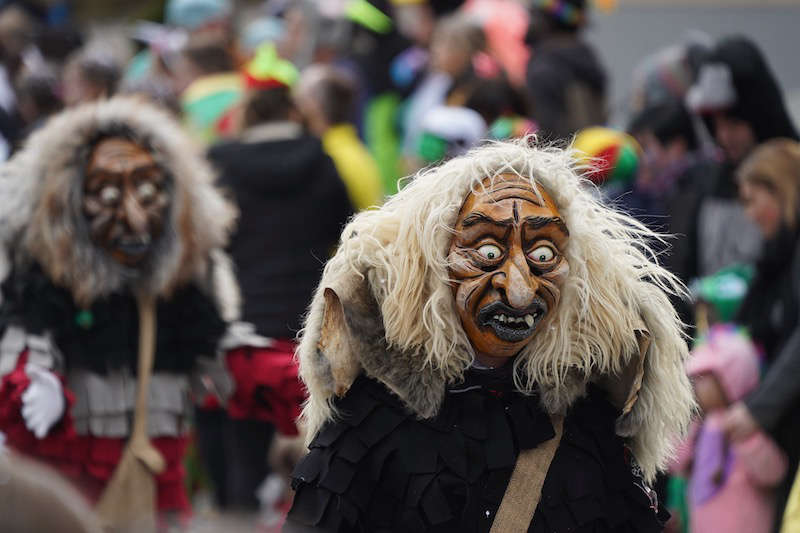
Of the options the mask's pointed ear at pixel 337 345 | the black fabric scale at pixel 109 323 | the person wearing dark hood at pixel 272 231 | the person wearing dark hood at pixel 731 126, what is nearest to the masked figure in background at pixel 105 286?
the black fabric scale at pixel 109 323

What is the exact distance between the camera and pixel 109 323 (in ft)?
16.3

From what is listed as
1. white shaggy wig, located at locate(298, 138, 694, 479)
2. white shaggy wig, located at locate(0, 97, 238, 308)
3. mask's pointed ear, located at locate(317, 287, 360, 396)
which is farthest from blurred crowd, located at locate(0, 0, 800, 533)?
mask's pointed ear, located at locate(317, 287, 360, 396)

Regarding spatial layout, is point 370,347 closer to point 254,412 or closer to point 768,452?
point 254,412

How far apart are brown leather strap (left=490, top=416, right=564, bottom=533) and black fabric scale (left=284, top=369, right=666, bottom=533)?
19mm

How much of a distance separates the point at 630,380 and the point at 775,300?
2490 millimetres

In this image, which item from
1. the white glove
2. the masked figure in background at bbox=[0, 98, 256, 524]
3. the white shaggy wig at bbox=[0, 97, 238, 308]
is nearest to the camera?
the white glove

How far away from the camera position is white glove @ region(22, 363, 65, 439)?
14.9ft

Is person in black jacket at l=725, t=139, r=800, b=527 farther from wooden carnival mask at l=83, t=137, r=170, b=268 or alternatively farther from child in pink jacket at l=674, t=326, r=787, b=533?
wooden carnival mask at l=83, t=137, r=170, b=268

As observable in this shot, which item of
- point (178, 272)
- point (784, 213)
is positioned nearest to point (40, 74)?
point (178, 272)

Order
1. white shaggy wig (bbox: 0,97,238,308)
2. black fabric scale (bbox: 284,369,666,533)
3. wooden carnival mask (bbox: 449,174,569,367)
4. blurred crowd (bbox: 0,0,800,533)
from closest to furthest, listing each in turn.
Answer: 1. black fabric scale (bbox: 284,369,666,533)
2. wooden carnival mask (bbox: 449,174,569,367)
3. white shaggy wig (bbox: 0,97,238,308)
4. blurred crowd (bbox: 0,0,800,533)

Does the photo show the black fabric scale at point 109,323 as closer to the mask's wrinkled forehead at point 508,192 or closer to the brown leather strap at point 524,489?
the mask's wrinkled forehead at point 508,192

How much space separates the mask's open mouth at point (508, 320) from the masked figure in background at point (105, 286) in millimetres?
1823

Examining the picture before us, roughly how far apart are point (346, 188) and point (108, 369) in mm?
2178

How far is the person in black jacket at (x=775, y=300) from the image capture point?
5.31 meters
